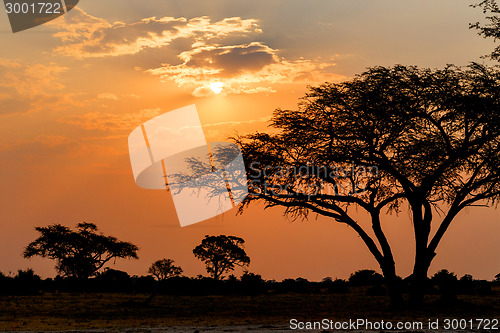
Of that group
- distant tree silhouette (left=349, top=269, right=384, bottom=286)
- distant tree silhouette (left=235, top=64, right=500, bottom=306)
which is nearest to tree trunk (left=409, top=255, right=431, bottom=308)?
distant tree silhouette (left=235, top=64, right=500, bottom=306)

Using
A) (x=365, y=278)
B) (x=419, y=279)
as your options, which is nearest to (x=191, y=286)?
(x=365, y=278)

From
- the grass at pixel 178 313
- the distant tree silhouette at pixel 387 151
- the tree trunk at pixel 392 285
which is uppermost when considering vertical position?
the distant tree silhouette at pixel 387 151

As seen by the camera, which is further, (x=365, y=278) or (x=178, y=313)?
(x=365, y=278)

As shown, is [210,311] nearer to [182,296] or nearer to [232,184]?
[232,184]

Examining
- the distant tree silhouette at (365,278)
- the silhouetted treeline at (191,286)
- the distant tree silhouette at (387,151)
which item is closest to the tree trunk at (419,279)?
the distant tree silhouette at (387,151)

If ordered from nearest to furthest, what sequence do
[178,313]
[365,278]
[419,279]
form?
[419,279] → [178,313] → [365,278]

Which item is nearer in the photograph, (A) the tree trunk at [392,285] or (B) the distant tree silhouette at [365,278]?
(A) the tree trunk at [392,285]

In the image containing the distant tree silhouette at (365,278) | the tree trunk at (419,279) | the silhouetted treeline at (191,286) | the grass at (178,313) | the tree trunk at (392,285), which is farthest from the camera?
the distant tree silhouette at (365,278)

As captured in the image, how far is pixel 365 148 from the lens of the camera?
31.9m

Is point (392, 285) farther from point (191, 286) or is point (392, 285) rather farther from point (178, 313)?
point (191, 286)

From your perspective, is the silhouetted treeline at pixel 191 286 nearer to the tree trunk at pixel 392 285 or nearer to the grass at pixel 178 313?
the grass at pixel 178 313

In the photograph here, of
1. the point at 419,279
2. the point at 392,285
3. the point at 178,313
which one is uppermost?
the point at 419,279

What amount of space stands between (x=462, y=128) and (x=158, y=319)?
61.6 feet

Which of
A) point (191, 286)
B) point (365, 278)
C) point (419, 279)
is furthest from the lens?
point (365, 278)
